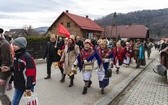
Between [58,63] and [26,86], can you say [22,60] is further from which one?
[58,63]

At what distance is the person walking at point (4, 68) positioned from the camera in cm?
553

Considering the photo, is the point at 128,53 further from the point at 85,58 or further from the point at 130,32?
the point at 130,32

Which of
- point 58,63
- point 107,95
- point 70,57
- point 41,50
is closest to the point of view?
point 107,95

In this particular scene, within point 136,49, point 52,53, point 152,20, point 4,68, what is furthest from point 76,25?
point 152,20

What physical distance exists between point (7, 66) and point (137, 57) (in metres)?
13.0

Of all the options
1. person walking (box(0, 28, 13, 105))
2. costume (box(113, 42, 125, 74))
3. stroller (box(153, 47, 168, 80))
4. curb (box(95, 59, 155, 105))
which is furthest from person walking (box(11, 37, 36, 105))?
costume (box(113, 42, 125, 74))

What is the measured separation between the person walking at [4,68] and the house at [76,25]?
4484 centimetres

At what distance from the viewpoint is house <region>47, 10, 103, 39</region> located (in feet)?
172

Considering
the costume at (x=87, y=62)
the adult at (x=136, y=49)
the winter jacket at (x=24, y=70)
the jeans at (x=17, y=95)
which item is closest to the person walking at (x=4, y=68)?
the jeans at (x=17, y=95)

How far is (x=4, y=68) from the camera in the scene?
5.44 meters

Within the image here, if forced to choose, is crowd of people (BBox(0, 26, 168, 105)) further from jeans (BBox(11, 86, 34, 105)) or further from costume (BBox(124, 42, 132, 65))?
costume (BBox(124, 42, 132, 65))

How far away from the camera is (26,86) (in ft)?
16.3

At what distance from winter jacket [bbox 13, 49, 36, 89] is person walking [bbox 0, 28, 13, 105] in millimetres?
425

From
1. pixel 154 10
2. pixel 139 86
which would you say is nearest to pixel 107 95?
pixel 139 86
